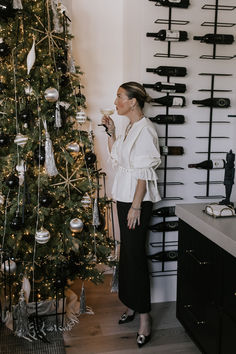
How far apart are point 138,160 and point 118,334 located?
1.21 meters

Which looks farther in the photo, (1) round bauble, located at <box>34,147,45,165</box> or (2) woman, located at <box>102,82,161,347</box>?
(2) woman, located at <box>102,82,161,347</box>

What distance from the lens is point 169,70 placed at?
105 inches

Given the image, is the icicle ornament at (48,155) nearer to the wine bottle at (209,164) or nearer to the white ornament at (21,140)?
the white ornament at (21,140)

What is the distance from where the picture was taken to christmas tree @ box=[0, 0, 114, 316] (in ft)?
7.16

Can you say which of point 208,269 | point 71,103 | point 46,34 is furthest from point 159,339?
point 46,34

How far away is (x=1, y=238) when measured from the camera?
2.34 meters

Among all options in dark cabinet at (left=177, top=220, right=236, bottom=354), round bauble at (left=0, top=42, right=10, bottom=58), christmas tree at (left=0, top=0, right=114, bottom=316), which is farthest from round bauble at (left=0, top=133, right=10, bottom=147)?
dark cabinet at (left=177, top=220, right=236, bottom=354)

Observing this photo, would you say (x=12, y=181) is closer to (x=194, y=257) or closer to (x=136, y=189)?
(x=136, y=189)

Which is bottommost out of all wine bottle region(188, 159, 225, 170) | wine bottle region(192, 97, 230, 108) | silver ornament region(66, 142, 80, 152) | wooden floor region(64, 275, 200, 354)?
wooden floor region(64, 275, 200, 354)

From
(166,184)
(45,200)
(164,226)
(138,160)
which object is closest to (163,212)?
(164,226)

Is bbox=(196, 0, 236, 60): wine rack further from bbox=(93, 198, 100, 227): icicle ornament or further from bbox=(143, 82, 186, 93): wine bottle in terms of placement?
bbox=(93, 198, 100, 227): icicle ornament

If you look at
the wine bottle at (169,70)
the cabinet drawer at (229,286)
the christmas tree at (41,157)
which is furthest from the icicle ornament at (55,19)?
the cabinet drawer at (229,286)

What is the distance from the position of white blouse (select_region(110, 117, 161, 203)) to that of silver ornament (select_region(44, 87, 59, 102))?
56cm

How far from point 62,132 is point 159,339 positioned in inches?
60.9
